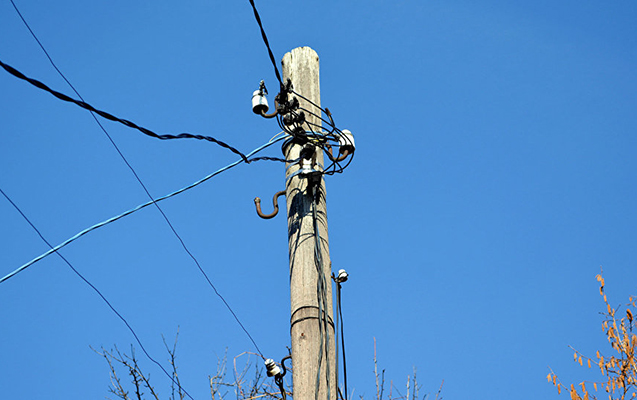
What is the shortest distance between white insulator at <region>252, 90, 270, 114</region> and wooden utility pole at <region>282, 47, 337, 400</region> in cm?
35

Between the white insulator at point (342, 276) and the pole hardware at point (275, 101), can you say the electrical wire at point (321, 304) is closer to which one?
the white insulator at point (342, 276)

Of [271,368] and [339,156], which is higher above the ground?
[339,156]

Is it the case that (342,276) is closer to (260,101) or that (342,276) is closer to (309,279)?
(309,279)

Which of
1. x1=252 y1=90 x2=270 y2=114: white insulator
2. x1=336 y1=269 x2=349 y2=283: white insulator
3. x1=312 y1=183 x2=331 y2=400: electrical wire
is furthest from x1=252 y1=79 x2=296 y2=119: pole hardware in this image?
x1=336 y1=269 x2=349 y2=283: white insulator

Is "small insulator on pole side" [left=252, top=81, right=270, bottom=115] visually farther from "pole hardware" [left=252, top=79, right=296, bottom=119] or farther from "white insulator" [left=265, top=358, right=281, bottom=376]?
"white insulator" [left=265, top=358, right=281, bottom=376]

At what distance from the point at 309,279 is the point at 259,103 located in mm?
1240

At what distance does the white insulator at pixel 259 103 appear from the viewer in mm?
5012

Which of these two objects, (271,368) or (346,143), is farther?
(346,143)

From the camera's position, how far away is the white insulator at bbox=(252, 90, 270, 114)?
197 inches

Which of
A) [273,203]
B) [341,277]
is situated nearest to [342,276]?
[341,277]

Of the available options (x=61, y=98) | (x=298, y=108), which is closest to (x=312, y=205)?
(x=298, y=108)

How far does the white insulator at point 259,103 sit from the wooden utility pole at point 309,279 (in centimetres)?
35

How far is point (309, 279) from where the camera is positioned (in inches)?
179

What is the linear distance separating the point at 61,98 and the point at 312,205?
1.64 metres
